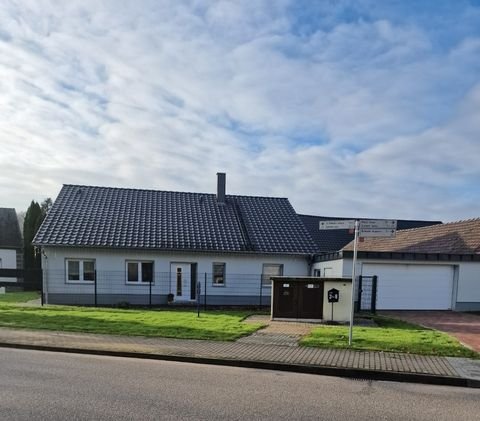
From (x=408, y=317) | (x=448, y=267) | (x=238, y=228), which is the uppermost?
(x=238, y=228)

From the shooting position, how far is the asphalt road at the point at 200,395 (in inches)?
211

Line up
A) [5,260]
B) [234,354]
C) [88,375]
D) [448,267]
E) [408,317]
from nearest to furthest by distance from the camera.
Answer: [88,375] → [234,354] → [408,317] → [448,267] → [5,260]

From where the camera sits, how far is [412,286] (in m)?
19.5

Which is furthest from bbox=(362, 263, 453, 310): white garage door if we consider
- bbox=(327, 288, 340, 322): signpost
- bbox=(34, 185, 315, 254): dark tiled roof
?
bbox=(327, 288, 340, 322): signpost

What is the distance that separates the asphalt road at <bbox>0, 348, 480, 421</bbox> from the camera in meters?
5.36

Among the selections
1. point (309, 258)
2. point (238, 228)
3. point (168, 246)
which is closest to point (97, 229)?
point (168, 246)

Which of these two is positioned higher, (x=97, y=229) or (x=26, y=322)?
(x=97, y=229)

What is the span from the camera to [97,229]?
21.3m

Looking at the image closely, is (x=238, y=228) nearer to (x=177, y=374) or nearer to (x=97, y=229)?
(x=97, y=229)

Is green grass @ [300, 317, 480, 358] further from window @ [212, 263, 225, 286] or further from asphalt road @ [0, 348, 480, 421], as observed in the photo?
window @ [212, 263, 225, 286]

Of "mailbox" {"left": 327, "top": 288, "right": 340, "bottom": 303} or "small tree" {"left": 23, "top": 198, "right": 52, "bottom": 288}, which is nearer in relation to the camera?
"mailbox" {"left": 327, "top": 288, "right": 340, "bottom": 303}

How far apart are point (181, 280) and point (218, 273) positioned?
5.95 ft

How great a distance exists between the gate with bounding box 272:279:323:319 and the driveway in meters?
3.63

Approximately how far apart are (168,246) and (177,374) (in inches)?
537
